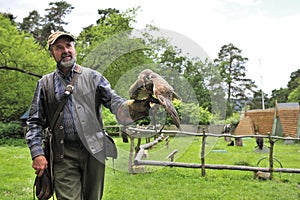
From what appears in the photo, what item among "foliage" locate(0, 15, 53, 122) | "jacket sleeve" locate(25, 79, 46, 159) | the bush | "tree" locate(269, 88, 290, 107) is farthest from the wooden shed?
"jacket sleeve" locate(25, 79, 46, 159)

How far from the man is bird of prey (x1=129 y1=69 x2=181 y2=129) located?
0.95ft

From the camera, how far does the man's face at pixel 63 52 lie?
10.0ft

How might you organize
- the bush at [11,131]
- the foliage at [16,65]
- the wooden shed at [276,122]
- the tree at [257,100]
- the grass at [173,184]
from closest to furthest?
the grass at [173,184] → the foliage at [16,65] → the bush at [11,131] → the wooden shed at [276,122] → the tree at [257,100]

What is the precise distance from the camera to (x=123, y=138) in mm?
4129

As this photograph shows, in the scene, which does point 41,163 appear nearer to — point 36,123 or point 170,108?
point 36,123

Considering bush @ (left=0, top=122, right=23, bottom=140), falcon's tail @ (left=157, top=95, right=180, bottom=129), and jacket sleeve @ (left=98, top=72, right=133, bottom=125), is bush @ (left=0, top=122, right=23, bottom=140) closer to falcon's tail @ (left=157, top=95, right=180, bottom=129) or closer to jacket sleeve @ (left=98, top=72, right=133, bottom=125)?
jacket sleeve @ (left=98, top=72, right=133, bottom=125)

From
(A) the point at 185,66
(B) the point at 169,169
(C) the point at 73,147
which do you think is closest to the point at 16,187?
(B) the point at 169,169

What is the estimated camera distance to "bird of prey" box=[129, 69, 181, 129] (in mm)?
2246

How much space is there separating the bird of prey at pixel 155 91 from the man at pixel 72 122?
290 millimetres

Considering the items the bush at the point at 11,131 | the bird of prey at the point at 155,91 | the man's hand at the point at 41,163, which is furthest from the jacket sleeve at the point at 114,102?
the bush at the point at 11,131

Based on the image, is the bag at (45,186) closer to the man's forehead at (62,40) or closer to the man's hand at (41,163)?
the man's hand at (41,163)

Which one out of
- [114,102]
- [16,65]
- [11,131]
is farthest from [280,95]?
[114,102]

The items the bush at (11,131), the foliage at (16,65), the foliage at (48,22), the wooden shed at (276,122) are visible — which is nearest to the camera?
the foliage at (16,65)

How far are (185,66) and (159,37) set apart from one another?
15.6 inches
